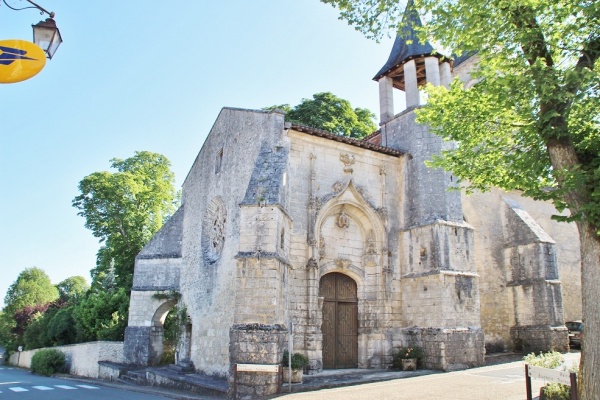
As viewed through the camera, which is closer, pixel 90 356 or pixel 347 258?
pixel 347 258

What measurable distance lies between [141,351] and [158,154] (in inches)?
586

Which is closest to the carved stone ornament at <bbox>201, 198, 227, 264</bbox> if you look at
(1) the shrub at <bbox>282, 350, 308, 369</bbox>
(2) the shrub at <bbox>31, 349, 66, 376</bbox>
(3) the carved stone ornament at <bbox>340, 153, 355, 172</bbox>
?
(3) the carved stone ornament at <bbox>340, 153, 355, 172</bbox>

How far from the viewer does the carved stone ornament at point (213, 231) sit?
14836 millimetres

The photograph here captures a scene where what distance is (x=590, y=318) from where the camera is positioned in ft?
21.1

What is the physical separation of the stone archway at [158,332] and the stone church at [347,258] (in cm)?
6

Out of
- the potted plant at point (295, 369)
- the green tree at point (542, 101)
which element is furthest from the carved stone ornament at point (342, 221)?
the green tree at point (542, 101)

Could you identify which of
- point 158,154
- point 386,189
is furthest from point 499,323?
point 158,154

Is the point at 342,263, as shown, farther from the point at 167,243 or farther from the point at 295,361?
the point at 167,243

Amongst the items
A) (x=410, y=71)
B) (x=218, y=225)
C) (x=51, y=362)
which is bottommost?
(x=51, y=362)

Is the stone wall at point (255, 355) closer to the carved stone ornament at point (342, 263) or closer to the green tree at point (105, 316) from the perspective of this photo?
the carved stone ornament at point (342, 263)

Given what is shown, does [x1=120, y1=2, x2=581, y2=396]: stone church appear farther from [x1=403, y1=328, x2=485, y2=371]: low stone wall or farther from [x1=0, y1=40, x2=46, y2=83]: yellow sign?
[x1=0, y1=40, x2=46, y2=83]: yellow sign

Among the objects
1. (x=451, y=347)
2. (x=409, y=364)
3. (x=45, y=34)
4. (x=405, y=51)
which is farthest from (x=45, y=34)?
(x=405, y=51)

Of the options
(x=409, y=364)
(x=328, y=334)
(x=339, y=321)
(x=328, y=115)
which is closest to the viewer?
(x=409, y=364)

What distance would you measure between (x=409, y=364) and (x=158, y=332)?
362 inches
